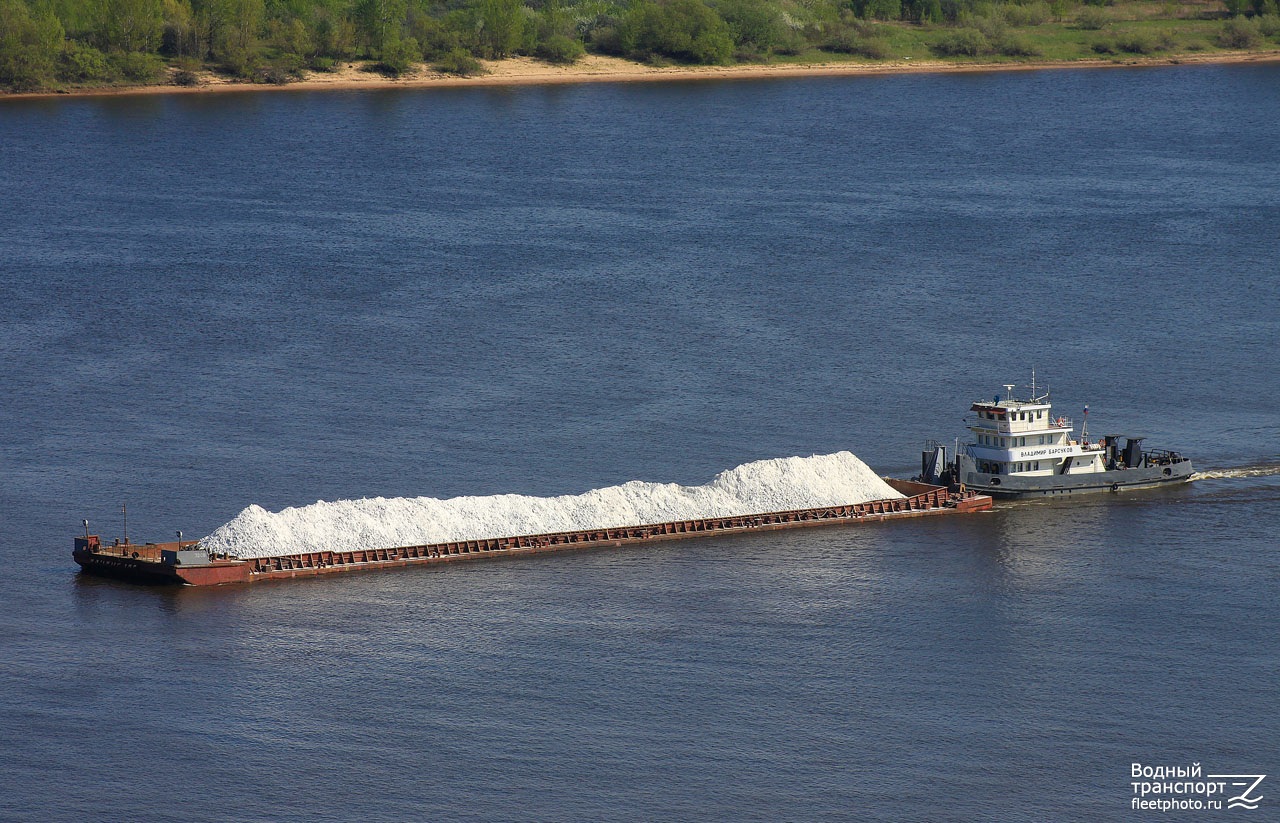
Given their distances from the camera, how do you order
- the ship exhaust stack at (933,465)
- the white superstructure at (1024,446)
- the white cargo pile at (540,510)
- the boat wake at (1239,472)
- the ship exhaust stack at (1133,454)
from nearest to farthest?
the white cargo pile at (540,510)
the ship exhaust stack at (933,465)
the white superstructure at (1024,446)
the boat wake at (1239,472)
the ship exhaust stack at (1133,454)

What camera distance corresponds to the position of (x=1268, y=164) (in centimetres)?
16600

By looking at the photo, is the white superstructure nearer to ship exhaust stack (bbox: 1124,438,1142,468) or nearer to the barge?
ship exhaust stack (bbox: 1124,438,1142,468)

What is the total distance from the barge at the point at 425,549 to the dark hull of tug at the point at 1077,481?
101 inches

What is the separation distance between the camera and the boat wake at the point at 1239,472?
3361 inches

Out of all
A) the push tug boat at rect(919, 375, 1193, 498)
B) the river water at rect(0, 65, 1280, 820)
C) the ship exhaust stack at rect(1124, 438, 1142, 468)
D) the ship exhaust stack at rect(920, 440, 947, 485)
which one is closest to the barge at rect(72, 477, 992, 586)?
the river water at rect(0, 65, 1280, 820)

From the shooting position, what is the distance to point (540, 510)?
76.9 m

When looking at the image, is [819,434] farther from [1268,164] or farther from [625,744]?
[1268,164]

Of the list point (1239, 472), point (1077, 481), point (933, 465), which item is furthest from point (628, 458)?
point (1239, 472)

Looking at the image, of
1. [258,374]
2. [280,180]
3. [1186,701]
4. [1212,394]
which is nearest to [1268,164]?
[1212,394]

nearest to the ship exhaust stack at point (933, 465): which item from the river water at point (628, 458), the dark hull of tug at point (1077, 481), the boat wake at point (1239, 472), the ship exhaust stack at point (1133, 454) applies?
the dark hull of tug at point (1077, 481)

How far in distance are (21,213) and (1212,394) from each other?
9070 cm

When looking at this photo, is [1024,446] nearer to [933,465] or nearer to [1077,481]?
[1077,481]

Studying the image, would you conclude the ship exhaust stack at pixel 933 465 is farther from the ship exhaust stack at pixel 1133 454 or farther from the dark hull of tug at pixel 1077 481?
the ship exhaust stack at pixel 1133 454

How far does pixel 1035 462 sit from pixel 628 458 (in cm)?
1876
